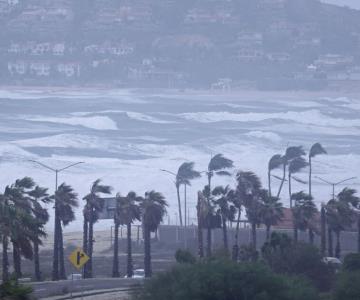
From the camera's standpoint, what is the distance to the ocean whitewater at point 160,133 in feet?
166

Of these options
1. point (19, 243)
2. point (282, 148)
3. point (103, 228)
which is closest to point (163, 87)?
point (282, 148)

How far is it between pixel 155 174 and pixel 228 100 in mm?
41140

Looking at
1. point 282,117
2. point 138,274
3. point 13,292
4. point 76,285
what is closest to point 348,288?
point 76,285

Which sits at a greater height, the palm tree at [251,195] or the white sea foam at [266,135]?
the white sea foam at [266,135]

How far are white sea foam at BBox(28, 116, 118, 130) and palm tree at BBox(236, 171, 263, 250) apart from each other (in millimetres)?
45172

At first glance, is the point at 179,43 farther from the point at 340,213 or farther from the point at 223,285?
the point at 223,285

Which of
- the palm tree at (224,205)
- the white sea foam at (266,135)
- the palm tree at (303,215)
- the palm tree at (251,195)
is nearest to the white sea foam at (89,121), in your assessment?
the white sea foam at (266,135)

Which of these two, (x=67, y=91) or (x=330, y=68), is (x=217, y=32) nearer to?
(x=330, y=68)

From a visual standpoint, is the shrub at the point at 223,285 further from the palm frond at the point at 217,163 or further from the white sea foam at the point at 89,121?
the white sea foam at the point at 89,121

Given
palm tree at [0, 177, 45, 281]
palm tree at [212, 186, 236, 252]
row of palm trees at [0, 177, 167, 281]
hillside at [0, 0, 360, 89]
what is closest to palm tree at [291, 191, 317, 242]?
palm tree at [212, 186, 236, 252]

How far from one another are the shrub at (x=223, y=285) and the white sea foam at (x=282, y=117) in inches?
2414

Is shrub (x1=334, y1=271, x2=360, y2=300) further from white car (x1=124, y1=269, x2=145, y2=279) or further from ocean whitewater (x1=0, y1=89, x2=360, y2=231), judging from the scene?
ocean whitewater (x1=0, y1=89, x2=360, y2=231)

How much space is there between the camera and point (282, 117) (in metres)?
80.9

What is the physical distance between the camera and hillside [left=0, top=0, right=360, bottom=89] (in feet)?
346
